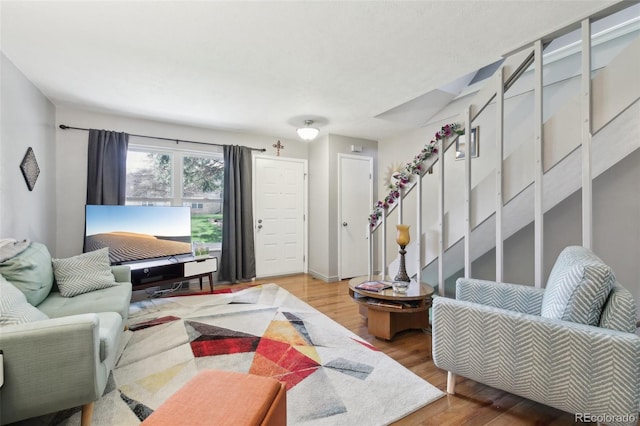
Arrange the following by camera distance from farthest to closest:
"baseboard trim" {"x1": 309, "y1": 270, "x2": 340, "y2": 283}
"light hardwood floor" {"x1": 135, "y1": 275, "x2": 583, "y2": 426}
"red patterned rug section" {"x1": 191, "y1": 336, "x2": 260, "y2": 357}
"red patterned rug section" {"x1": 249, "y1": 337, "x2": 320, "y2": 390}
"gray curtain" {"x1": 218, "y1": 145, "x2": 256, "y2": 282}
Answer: "baseboard trim" {"x1": 309, "y1": 270, "x2": 340, "y2": 283}, "gray curtain" {"x1": 218, "y1": 145, "x2": 256, "y2": 282}, "red patterned rug section" {"x1": 191, "y1": 336, "x2": 260, "y2": 357}, "red patterned rug section" {"x1": 249, "y1": 337, "x2": 320, "y2": 390}, "light hardwood floor" {"x1": 135, "y1": 275, "x2": 583, "y2": 426}

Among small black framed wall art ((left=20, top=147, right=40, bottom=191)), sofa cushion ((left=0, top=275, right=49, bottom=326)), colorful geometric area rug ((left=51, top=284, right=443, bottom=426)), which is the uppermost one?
small black framed wall art ((left=20, top=147, right=40, bottom=191))

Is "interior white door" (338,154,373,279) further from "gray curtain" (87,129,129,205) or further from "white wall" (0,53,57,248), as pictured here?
"white wall" (0,53,57,248)

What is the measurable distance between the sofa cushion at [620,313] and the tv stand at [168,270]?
12.2 feet

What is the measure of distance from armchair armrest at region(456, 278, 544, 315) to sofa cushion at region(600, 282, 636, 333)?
0.51 metres

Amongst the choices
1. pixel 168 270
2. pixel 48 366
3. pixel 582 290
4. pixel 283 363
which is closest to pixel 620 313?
pixel 582 290

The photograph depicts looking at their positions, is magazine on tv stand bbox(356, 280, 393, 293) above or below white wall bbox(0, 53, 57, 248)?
below

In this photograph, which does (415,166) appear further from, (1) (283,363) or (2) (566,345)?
(1) (283,363)

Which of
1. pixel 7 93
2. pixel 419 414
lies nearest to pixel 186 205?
pixel 7 93

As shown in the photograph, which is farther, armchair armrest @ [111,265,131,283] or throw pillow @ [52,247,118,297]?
armchair armrest @ [111,265,131,283]

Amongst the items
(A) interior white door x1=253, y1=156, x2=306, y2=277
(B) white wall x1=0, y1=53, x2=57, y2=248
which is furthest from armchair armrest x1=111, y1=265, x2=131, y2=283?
(A) interior white door x1=253, y1=156, x2=306, y2=277

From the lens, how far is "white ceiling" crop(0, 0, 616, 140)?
1.77 m

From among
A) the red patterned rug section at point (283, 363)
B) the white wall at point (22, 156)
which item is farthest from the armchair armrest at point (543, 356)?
the white wall at point (22, 156)

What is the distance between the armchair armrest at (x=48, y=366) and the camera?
1.25m

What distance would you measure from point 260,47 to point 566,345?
2.66 meters
